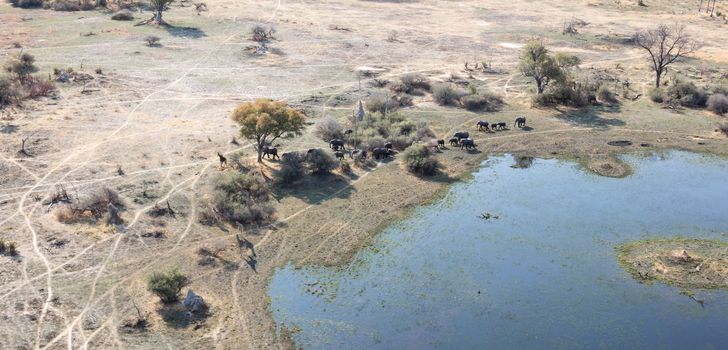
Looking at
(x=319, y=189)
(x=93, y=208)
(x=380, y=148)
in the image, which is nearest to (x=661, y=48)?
(x=380, y=148)

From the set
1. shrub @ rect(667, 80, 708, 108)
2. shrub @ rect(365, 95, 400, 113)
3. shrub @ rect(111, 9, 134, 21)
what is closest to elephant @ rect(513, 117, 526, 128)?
shrub @ rect(365, 95, 400, 113)

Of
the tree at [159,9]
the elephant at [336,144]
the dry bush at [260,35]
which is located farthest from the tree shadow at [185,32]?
the elephant at [336,144]

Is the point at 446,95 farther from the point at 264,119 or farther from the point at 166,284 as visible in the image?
the point at 166,284

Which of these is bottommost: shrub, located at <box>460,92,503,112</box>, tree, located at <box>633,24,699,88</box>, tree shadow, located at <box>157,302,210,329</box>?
tree shadow, located at <box>157,302,210,329</box>

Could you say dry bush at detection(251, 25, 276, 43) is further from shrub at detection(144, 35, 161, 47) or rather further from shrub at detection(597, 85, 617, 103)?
shrub at detection(597, 85, 617, 103)

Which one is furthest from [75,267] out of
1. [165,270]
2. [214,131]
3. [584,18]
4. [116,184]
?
[584,18]

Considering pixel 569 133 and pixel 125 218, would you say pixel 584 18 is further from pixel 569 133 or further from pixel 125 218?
pixel 125 218
